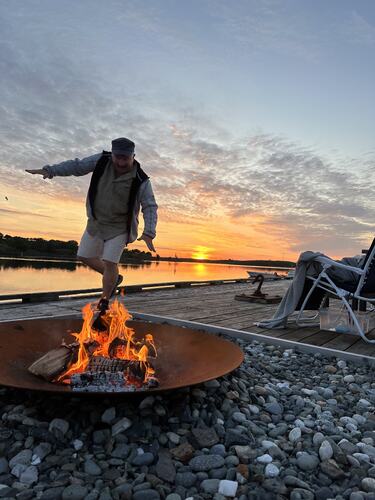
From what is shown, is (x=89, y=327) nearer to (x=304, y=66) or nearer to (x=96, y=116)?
(x=304, y=66)

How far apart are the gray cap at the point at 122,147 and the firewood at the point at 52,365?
144 centimetres

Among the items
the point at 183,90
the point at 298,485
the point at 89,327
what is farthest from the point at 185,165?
the point at 298,485

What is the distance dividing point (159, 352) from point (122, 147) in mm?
1447

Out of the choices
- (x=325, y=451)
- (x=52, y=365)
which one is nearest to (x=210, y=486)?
(x=325, y=451)

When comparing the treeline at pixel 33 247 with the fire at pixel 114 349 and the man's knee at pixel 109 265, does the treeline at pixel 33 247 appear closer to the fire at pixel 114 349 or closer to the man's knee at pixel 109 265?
the man's knee at pixel 109 265

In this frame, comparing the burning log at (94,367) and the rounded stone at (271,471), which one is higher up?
the burning log at (94,367)

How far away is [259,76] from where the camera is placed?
736cm

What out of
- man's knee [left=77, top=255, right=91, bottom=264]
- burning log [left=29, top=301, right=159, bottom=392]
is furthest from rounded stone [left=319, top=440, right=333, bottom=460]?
man's knee [left=77, top=255, right=91, bottom=264]

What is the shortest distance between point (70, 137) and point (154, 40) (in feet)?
10.6

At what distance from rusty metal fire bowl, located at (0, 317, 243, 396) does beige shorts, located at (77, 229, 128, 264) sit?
578 millimetres

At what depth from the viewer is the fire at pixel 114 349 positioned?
80.0 inches

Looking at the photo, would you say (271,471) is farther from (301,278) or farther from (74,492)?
(301,278)

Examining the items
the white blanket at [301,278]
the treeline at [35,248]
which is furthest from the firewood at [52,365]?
the treeline at [35,248]

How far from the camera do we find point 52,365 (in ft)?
6.54
